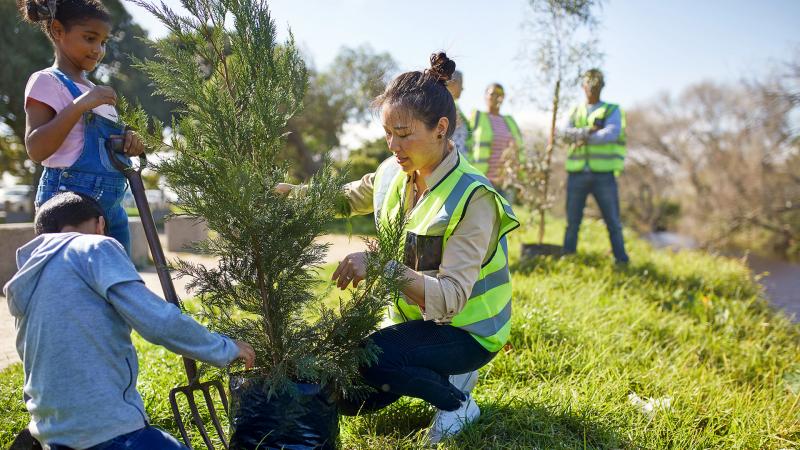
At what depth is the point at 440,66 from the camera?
271 cm

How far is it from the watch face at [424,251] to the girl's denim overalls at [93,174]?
135 centimetres

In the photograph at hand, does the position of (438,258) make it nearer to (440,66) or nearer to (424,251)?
(424,251)

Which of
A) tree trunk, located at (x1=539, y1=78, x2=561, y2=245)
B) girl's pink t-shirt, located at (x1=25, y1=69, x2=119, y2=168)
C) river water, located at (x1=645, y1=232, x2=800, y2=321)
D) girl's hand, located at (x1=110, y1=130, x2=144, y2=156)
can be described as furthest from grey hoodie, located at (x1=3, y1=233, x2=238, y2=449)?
river water, located at (x1=645, y1=232, x2=800, y2=321)

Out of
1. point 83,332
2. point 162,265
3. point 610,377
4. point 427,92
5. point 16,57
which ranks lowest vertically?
point 610,377

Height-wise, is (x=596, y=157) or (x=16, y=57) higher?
(x=16, y=57)

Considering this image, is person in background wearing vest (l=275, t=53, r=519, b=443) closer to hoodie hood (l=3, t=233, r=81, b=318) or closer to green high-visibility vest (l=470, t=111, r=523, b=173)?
hoodie hood (l=3, t=233, r=81, b=318)

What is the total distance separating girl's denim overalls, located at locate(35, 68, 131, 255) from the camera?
9.00 ft

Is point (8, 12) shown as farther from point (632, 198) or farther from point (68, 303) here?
point (632, 198)

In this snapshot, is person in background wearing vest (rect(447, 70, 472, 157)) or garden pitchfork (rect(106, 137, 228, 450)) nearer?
garden pitchfork (rect(106, 137, 228, 450))

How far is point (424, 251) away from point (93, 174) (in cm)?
158

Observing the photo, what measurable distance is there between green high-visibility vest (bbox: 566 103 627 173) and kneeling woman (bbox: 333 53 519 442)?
4.64 meters

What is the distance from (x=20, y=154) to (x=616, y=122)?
17.1 m

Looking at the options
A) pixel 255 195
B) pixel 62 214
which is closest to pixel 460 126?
pixel 255 195

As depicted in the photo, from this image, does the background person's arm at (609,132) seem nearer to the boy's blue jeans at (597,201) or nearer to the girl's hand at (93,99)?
the boy's blue jeans at (597,201)
